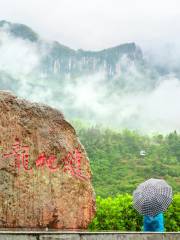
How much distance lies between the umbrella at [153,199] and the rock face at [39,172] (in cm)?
72

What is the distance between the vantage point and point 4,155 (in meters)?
5.70

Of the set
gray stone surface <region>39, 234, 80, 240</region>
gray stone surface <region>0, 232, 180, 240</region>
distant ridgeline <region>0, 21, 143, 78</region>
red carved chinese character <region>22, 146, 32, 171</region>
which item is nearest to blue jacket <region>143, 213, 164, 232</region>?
gray stone surface <region>0, 232, 180, 240</region>

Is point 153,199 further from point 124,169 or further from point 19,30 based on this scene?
point 19,30

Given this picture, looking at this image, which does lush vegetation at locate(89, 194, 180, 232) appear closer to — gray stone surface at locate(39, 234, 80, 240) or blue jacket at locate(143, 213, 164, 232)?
blue jacket at locate(143, 213, 164, 232)

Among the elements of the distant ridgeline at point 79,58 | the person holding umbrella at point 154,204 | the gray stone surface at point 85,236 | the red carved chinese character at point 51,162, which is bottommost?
the gray stone surface at point 85,236

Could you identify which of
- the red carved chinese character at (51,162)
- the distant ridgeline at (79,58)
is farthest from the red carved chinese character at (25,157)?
the distant ridgeline at (79,58)

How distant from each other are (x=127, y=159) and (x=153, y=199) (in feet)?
88.3

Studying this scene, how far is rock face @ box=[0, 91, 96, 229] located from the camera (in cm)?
564

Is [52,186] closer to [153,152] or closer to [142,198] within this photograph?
[142,198]

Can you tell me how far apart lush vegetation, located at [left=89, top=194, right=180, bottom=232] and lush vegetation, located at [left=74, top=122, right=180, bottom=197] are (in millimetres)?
10087

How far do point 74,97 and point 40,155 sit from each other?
224 feet

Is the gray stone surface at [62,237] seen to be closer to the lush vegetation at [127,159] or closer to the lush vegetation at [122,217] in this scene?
the lush vegetation at [122,217]

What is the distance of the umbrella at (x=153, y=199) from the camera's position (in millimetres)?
5703

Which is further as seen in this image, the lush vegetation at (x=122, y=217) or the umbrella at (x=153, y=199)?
the lush vegetation at (x=122, y=217)
